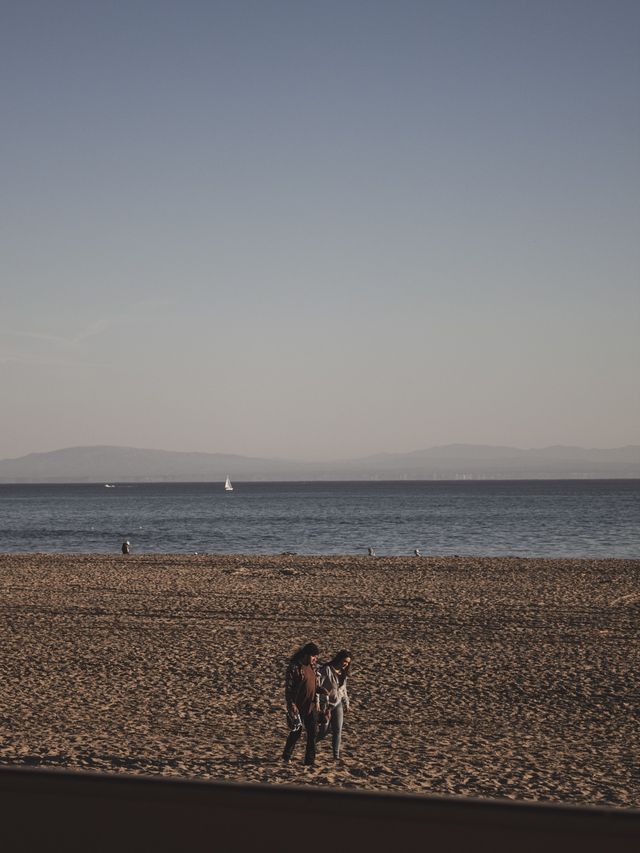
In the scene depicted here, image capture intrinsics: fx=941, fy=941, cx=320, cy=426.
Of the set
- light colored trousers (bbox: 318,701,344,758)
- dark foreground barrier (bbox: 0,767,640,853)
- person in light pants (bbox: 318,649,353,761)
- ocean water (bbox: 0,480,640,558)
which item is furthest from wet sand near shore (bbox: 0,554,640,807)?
ocean water (bbox: 0,480,640,558)

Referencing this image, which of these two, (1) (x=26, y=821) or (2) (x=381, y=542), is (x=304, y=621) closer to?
(1) (x=26, y=821)

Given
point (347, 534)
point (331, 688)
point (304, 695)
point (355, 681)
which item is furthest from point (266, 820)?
point (347, 534)

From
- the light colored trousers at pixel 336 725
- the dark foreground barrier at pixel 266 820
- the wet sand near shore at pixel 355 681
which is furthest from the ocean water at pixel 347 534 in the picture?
the dark foreground barrier at pixel 266 820

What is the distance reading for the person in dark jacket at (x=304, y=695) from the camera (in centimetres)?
820

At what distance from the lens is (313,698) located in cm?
849

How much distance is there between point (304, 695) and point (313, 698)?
12 cm

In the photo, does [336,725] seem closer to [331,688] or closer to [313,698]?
[331,688]

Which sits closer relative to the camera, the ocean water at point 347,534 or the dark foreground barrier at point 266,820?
the dark foreground barrier at point 266,820

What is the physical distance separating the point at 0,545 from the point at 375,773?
160ft

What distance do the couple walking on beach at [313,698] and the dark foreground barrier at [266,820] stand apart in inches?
209

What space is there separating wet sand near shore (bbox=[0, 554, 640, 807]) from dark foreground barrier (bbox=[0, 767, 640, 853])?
216 inches

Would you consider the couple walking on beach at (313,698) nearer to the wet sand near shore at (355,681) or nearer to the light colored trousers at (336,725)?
the light colored trousers at (336,725)

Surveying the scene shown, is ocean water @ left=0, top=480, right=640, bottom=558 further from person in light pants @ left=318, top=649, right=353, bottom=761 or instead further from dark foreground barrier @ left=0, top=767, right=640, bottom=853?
dark foreground barrier @ left=0, top=767, right=640, bottom=853

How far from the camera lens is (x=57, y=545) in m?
53.4
